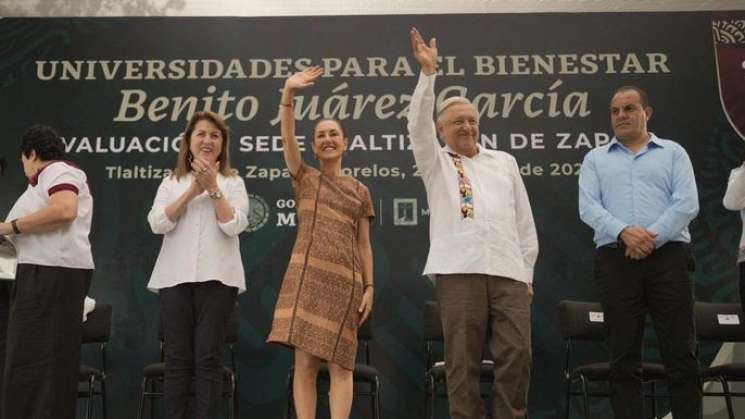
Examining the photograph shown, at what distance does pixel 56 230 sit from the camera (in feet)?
10.4

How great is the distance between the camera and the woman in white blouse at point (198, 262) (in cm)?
313

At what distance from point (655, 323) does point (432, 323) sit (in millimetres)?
1534

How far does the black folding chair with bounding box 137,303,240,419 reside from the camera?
4145 millimetres

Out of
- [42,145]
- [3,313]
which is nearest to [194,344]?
[3,313]

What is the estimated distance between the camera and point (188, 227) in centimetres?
336

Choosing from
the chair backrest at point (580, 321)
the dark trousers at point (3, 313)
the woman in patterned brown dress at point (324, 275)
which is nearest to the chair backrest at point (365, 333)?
the chair backrest at point (580, 321)

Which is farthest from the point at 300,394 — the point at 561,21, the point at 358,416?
the point at 561,21

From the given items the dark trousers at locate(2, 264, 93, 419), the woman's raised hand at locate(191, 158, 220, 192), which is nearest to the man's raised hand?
the woman's raised hand at locate(191, 158, 220, 192)

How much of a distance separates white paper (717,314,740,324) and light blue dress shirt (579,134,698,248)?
1.40 meters

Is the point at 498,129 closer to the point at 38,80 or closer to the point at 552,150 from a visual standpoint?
the point at 552,150

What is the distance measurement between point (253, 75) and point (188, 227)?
212cm

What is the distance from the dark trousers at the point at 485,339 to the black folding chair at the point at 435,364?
1.32 metres

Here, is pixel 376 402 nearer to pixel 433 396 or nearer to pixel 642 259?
pixel 433 396

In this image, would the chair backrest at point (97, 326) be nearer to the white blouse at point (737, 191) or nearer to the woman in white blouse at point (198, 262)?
the woman in white blouse at point (198, 262)
